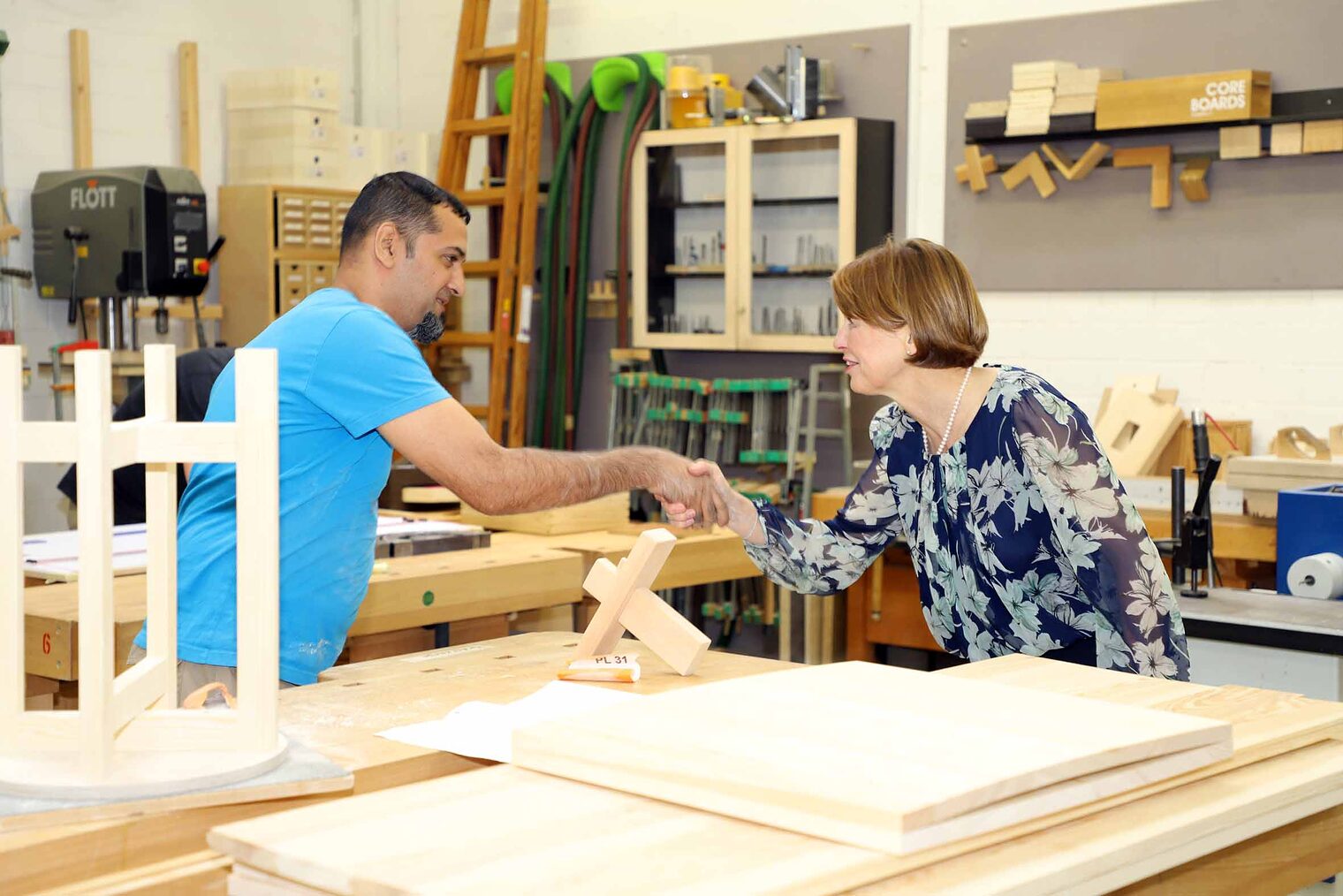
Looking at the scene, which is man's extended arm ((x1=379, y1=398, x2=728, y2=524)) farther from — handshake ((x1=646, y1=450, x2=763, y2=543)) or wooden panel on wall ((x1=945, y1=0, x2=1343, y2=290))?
wooden panel on wall ((x1=945, y1=0, x2=1343, y2=290))

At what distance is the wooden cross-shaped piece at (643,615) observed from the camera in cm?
216

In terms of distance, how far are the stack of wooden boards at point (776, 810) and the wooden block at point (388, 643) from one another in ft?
6.52

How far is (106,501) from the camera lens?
1427 mm

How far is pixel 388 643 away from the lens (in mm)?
3561

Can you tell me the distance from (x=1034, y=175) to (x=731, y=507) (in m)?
3.44

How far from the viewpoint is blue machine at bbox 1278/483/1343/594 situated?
3.91 m

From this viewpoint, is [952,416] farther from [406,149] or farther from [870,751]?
[406,149]

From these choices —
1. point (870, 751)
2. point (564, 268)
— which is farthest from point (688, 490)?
point (564, 268)

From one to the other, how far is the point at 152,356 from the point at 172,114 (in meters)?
5.51

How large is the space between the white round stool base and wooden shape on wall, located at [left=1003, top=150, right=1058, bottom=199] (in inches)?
181

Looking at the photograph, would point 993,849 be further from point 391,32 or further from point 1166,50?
point 391,32

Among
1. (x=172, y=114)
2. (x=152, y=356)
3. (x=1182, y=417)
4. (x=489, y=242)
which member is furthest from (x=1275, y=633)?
A: (x=172, y=114)

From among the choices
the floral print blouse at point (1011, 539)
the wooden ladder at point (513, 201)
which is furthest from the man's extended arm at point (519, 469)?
the wooden ladder at point (513, 201)

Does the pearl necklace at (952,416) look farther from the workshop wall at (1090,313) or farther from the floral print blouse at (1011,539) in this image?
the workshop wall at (1090,313)
